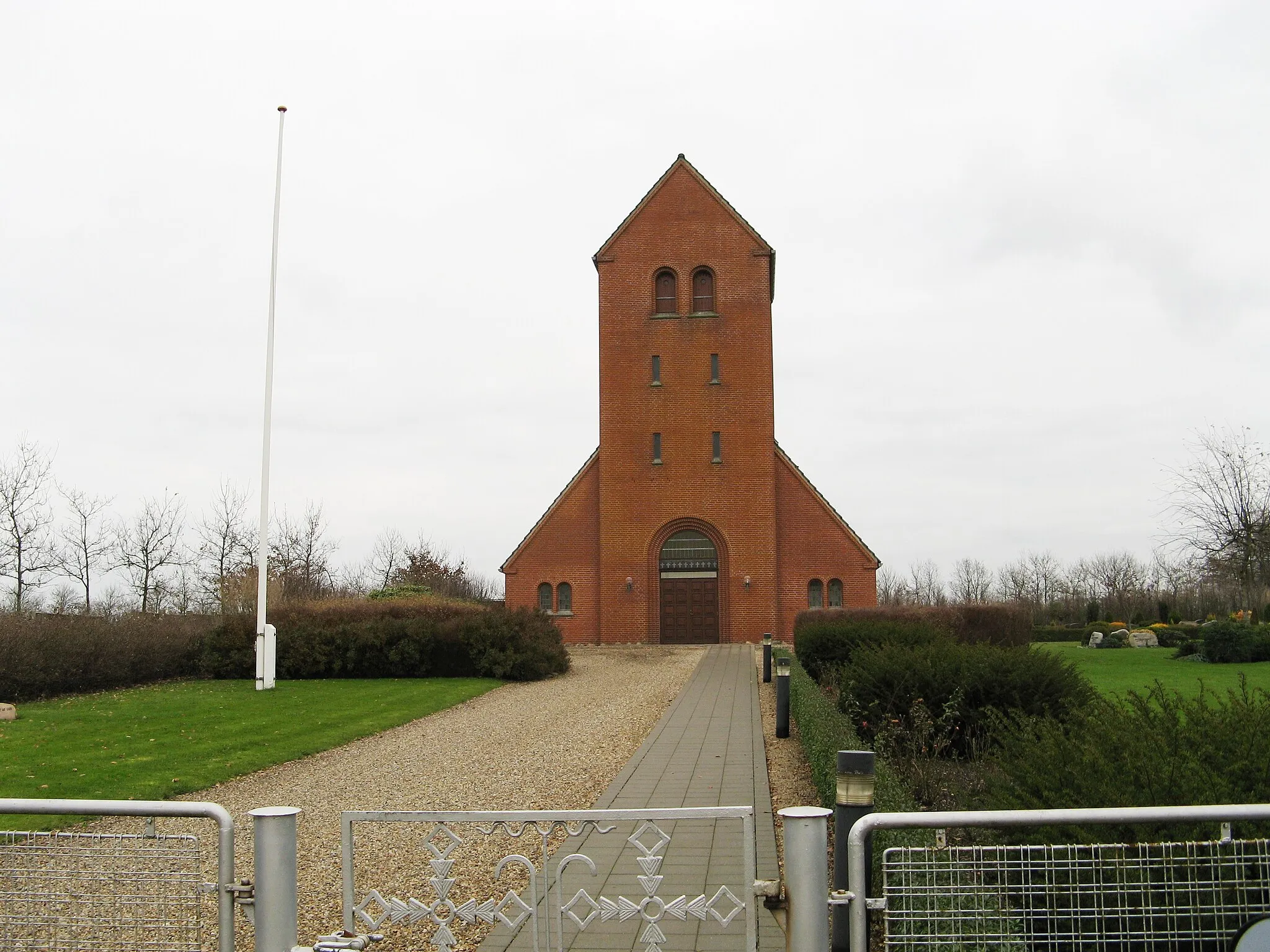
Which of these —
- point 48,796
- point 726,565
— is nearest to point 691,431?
point 726,565

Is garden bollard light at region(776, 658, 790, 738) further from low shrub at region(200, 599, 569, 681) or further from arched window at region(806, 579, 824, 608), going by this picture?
arched window at region(806, 579, 824, 608)

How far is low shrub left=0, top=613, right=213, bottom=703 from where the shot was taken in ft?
65.1

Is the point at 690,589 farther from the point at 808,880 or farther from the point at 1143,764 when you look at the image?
the point at 808,880

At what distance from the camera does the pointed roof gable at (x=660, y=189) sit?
120 ft

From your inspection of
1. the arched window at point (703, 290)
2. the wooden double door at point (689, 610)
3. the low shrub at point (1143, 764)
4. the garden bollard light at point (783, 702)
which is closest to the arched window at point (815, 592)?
the wooden double door at point (689, 610)

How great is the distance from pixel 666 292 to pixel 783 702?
25.0m

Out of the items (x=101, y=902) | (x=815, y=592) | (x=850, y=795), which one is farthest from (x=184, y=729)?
(x=815, y=592)

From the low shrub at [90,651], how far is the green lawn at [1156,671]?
19186mm

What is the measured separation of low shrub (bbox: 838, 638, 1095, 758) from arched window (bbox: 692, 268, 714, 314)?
2534cm

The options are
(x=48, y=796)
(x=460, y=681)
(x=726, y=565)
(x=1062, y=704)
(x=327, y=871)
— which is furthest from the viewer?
(x=726, y=565)

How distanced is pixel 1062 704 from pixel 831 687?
636cm

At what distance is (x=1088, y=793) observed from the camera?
18.4ft

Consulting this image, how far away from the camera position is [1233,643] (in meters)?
29.6

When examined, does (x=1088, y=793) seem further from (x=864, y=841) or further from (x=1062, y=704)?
(x=1062, y=704)
